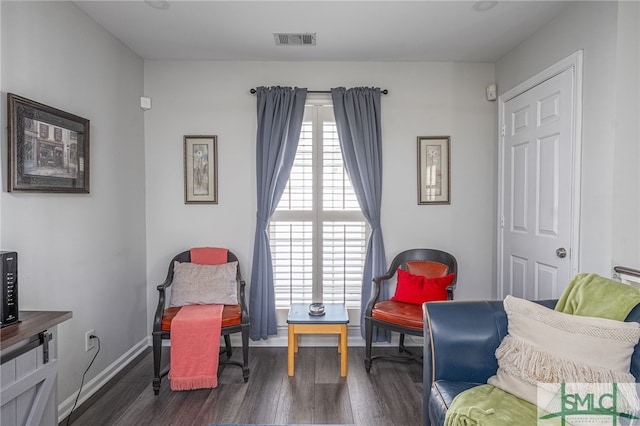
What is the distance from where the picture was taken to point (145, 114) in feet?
11.3

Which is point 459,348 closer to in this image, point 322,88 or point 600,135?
point 600,135

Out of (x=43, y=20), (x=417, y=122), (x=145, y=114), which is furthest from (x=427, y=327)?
(x=145, y=114)

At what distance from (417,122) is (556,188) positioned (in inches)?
53.1

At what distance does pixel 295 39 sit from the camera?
3000 millimetres

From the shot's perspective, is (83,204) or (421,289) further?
(421,289)

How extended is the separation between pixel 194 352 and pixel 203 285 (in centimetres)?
56

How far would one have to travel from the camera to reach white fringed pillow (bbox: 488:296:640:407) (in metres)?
1.53

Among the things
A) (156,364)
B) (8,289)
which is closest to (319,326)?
(156,364)

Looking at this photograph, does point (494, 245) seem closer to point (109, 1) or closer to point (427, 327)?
point (427, 327)

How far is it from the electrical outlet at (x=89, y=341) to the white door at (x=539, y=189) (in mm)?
3325

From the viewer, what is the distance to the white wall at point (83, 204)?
2.05 m

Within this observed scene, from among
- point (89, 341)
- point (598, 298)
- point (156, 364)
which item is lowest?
point (156, 364)

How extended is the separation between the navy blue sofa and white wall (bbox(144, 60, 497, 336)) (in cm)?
163

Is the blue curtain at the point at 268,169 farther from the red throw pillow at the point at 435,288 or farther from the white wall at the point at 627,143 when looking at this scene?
the white wall at the point at 627,143
